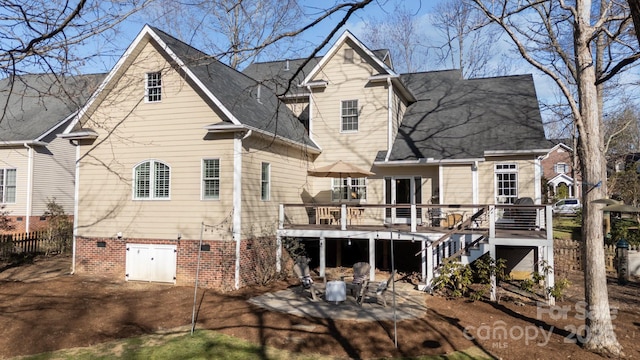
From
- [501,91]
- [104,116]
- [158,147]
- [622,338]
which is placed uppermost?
[501,91]

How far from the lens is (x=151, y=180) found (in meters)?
13.9

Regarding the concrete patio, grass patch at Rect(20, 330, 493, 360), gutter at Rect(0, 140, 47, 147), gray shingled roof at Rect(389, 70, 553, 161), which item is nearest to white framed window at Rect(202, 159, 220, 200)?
the concrete patio

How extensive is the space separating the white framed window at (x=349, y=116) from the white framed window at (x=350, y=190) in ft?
6.96

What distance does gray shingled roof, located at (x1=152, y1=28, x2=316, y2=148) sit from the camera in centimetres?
1326

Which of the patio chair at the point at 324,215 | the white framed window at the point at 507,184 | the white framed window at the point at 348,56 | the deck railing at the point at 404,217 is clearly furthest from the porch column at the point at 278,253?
the white framed window at the point at 507,184

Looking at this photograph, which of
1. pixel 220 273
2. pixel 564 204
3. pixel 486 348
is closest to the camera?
pixel 486 348

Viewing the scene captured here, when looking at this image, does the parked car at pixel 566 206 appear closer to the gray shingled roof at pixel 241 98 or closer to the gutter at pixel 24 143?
the gray shingled roof at pixel 241 98

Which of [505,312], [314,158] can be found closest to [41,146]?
[314,158]

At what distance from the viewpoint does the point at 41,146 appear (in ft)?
68.8

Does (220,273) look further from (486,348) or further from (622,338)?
(622,338)

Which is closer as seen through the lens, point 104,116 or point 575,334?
point 575,334

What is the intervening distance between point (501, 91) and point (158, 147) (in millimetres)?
14735

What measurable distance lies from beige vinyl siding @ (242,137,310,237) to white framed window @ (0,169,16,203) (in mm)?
13938

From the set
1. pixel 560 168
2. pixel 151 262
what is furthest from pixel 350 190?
pixel 560 168
